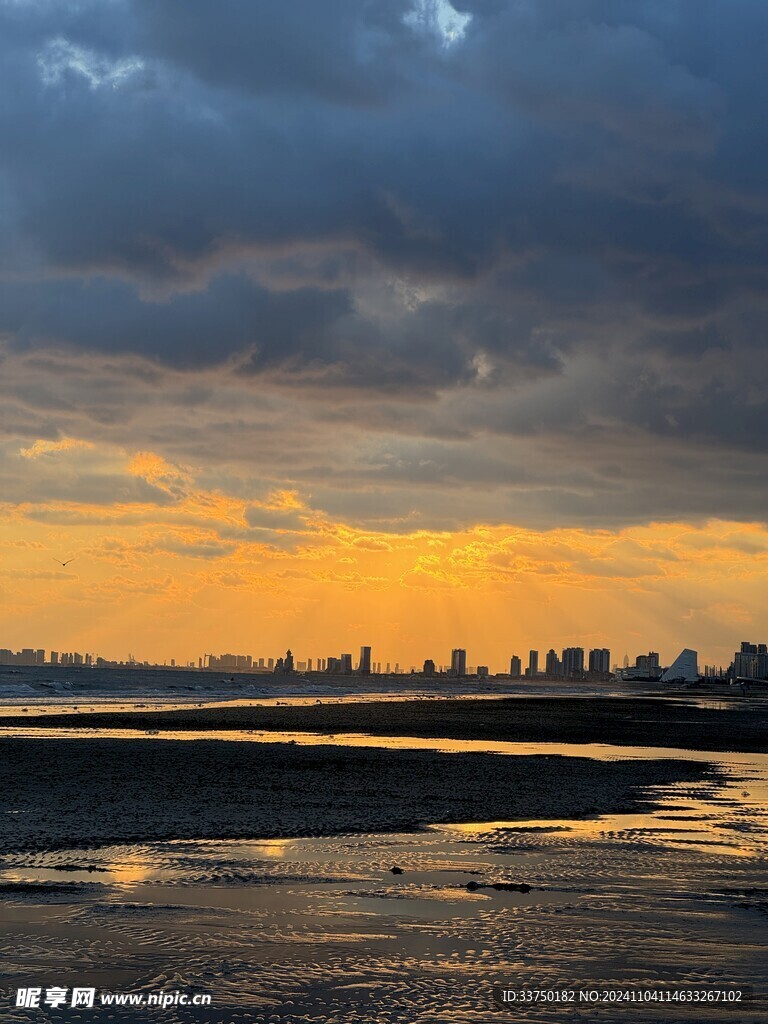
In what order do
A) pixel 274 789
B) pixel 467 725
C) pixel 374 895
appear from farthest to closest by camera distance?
pixel 467 725
pixel 274 789
pixel 374 895

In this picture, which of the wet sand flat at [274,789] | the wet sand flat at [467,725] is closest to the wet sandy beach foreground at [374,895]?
the wet sand flat at [274,789]

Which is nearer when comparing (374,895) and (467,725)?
(374,895)

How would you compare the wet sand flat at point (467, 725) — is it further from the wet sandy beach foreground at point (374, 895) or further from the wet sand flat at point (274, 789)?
the wet sandy beach foreground at point (374, 895)

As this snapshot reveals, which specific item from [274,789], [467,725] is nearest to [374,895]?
[274,789]

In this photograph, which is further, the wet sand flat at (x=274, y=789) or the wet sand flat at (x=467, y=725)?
the wet sand flat at (x=467, y=725)

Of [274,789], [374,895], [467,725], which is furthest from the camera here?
[467,725]

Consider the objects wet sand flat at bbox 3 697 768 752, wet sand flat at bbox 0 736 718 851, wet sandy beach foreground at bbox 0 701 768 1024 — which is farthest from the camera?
wet sand flat at bbox 3 697 768 752

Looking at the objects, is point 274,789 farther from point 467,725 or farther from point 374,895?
point 467,725

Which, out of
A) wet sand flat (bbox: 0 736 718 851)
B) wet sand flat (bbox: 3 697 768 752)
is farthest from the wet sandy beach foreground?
wet sand flat (bbox: 3 697 768 752)

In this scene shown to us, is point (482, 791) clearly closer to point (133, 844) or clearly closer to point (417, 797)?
point (417, 797)

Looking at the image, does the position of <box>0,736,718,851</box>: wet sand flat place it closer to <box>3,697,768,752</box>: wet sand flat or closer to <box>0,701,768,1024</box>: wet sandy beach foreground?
<box>0,701,768,1024</box>: wet sandy beach foreground

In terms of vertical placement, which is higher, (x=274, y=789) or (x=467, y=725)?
(x=274, y=789)

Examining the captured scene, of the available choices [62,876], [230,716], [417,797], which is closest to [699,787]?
[417,797]

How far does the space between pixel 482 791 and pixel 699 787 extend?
7336 millimetres
